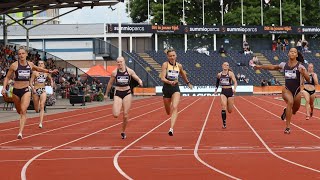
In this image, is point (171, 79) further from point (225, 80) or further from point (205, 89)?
point (205, 89)

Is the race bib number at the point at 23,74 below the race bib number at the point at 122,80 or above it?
above

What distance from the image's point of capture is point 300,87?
627 inches

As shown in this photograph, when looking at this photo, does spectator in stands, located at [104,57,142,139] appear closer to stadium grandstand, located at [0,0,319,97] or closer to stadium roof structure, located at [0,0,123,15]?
stadium roof structure, located at [0,0,123,15]

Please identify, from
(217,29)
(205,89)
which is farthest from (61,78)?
(217,29)

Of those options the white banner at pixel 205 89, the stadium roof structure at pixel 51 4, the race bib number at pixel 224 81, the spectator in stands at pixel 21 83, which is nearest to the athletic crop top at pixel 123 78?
the spectator in stands at pixel 21 83

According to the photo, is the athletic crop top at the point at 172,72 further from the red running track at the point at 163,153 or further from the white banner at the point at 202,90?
the white banner at the point at 202,90

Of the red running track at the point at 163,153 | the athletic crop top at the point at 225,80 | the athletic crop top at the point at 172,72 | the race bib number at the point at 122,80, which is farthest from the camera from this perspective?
the athletic crop top at the point at 225,80

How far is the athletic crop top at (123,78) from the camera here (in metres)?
15.8

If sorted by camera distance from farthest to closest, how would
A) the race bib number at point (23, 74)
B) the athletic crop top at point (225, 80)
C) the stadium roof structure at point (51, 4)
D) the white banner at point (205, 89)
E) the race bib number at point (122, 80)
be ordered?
the white banner at point (205, 89)
the stadium roof structure at point (51, 4)
the athletic crop top at point (225, 80)
the race bib number at point (23, 74)
the race bib number at point (122, 80)

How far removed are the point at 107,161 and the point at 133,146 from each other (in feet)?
9.19

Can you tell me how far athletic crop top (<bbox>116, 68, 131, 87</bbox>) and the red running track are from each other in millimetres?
1319

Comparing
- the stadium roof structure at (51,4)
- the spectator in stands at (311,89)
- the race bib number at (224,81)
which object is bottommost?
the spectator in stands at (311,89)

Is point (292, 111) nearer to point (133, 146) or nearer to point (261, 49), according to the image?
point (133, 146)

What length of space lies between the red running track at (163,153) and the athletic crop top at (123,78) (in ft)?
4.33
